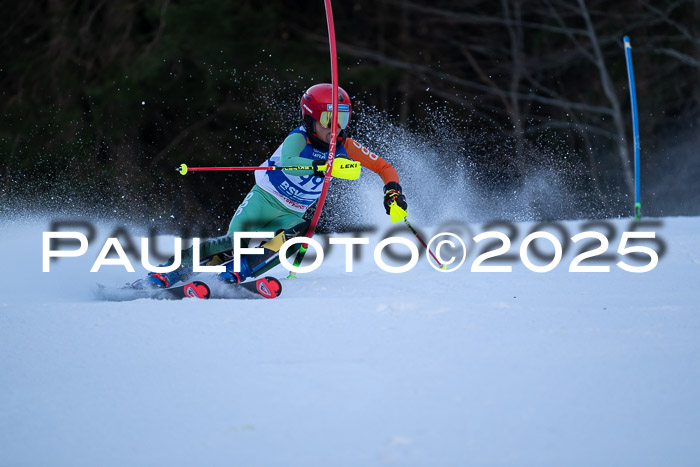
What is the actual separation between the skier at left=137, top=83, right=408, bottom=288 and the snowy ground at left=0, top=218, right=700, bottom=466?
2.73ft

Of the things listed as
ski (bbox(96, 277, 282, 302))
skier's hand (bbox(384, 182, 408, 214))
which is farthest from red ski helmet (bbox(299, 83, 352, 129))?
ski (bbox(96, 277, 282, 302))

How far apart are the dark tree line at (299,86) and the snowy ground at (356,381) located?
8895 mm

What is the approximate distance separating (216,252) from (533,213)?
8.46 meters

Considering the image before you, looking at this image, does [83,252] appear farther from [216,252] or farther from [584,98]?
[584,98]

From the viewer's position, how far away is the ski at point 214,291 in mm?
4344

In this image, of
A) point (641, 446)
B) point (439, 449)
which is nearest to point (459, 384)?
point (439, 449)

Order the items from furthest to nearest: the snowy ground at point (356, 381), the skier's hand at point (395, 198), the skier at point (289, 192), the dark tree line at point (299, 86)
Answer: the dark tree line at point (299, 86)
the skier's hand at point (395, 198)
the skier at point (289, 192)
the snowy ground at point (356, 381)

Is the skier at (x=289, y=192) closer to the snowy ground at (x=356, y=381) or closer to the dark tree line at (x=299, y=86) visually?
the snowy ground at (x=356, y=381)

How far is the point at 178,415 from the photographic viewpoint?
8.10 feet

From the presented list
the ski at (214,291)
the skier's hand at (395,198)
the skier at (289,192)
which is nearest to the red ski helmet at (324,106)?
the skier at (289,192)

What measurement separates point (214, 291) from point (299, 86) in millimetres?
8804

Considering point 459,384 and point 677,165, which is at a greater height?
point 677,165

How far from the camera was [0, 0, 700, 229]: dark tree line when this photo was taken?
12.8 metres

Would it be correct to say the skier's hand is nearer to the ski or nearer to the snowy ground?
the snowy ground
